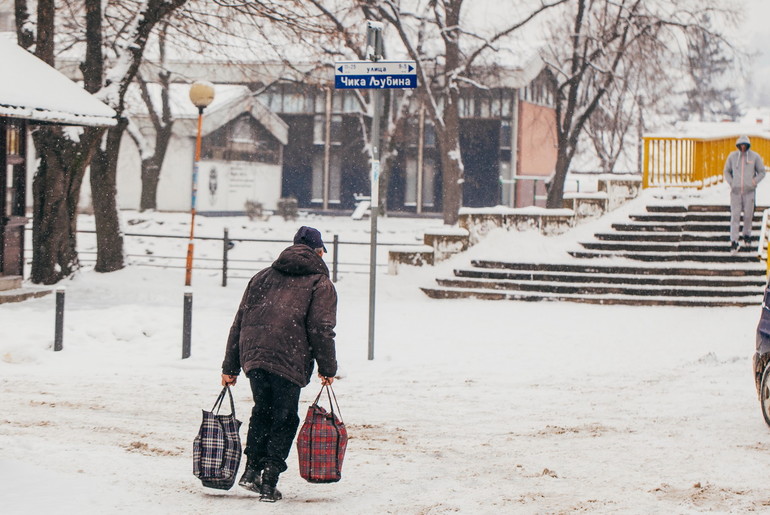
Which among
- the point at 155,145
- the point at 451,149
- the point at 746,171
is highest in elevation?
the point at 155,145

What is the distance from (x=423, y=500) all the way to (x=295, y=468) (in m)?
1.24

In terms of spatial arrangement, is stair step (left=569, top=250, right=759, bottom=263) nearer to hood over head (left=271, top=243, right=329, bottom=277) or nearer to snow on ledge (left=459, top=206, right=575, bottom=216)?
snow on ledge (left=459, top=206, right=575, bottom=216)

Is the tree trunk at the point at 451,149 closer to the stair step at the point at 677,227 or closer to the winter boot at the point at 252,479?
the stair step at the point at 677,227

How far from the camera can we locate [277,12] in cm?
1848

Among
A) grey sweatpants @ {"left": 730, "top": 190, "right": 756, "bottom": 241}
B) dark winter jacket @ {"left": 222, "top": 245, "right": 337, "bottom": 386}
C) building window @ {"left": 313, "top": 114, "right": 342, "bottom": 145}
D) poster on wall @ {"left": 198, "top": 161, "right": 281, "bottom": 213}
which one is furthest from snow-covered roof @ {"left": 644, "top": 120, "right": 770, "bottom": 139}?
poster on wall @ {"left": 198, "top": 161, "right": 281, "bottom": 213}

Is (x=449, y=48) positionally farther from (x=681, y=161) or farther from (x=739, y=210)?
(x=739, y=210)

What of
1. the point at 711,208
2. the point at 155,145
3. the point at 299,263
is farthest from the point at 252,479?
the point at 155,145

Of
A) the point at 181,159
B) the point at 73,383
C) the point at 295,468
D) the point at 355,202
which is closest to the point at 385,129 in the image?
the point at 181,159

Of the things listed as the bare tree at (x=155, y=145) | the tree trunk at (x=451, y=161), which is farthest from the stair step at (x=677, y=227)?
the bare tree at (x=155, y=145)

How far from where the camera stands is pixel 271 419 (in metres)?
6.33

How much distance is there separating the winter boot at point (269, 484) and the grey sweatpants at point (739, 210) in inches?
518

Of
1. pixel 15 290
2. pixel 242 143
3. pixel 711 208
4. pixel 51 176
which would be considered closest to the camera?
pixel 15 290

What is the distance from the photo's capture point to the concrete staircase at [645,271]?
16.9 m

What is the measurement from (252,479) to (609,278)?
12.2 metres
